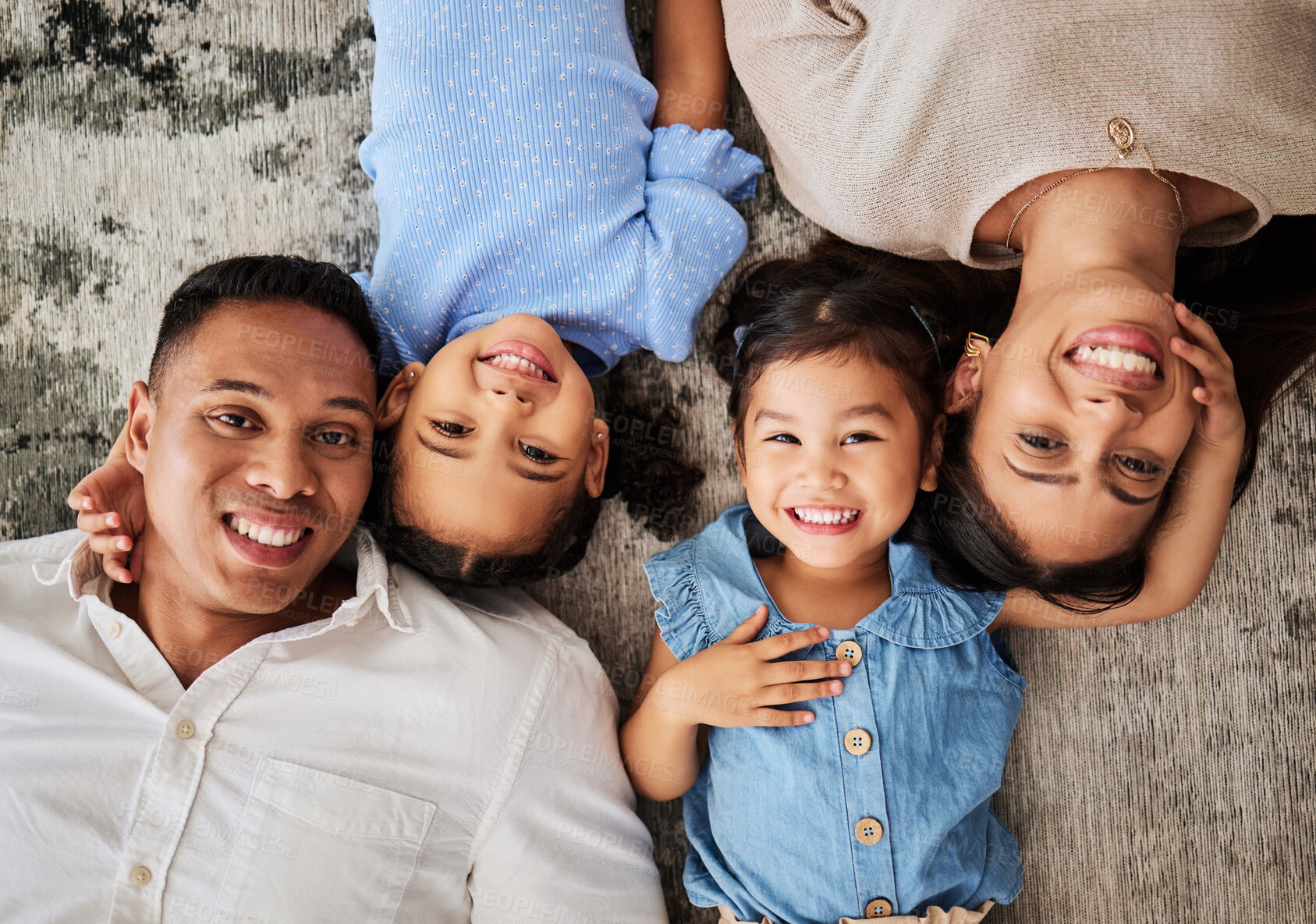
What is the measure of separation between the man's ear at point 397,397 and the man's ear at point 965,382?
88cm

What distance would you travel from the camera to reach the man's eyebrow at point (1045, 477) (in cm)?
115

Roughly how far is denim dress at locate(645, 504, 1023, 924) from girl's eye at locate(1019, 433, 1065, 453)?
31cm

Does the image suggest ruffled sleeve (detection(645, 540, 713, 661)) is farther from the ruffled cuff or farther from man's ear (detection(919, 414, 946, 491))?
the ruffled cuff

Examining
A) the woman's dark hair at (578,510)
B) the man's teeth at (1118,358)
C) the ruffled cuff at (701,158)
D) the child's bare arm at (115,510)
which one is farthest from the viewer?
the ruffled cuff at (701,158)

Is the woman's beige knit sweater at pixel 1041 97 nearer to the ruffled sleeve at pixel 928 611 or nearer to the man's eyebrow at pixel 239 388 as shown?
the ruffled sleeve at pixel 928 611

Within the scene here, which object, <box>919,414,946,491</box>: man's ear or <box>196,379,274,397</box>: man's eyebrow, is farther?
<box>919,414,946,491</box>: man's ear

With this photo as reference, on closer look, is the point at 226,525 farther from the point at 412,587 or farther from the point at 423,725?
the point at 423,725

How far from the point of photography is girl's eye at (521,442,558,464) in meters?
1.31

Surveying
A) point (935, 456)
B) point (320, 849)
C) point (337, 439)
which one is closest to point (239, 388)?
point (337, 439)

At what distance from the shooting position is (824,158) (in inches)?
53.4

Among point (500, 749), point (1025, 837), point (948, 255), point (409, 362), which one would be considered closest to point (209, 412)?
point (409, 362)

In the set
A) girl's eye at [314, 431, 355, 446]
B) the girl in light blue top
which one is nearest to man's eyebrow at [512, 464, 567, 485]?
the girl in light blue top

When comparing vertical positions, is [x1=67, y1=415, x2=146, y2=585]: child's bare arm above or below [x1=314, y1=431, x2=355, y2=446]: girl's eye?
below

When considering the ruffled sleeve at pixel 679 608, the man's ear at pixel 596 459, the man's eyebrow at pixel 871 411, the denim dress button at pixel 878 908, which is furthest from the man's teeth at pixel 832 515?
the denim dress button at pixel 878 908
